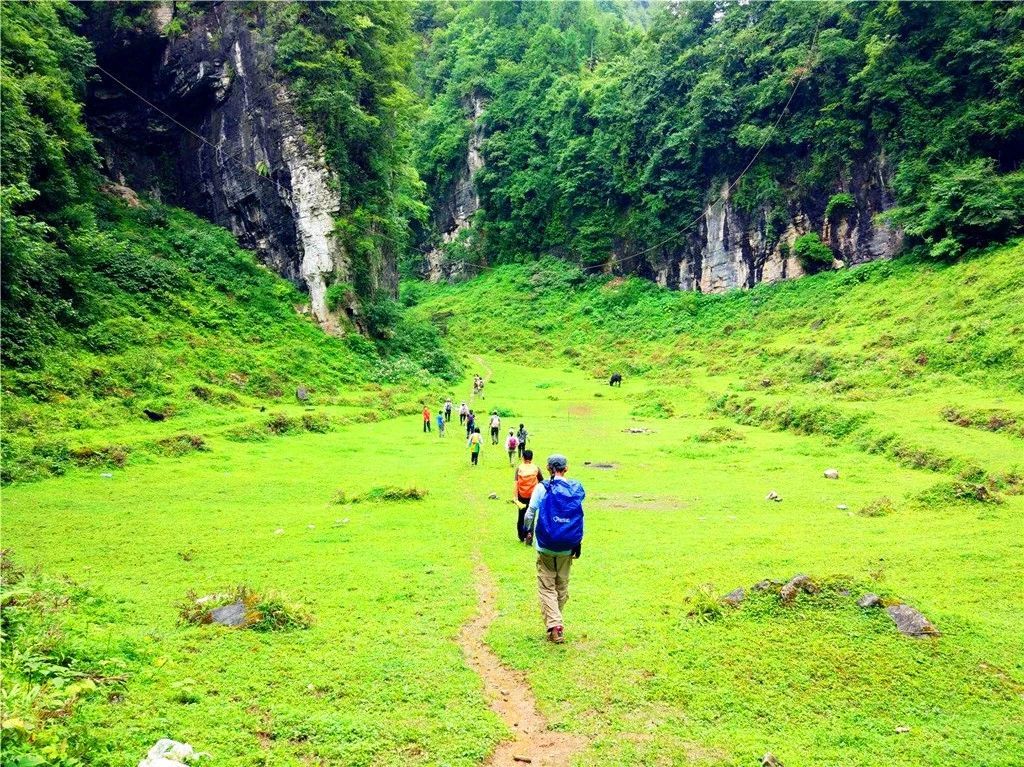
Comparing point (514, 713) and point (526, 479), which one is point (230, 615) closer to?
point (514, 713)

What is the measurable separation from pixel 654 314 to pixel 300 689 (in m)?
47.7

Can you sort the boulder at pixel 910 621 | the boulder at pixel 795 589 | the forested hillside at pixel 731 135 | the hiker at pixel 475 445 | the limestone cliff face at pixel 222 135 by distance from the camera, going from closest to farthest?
the boulder at pixel 910 621
the boulder at pixel 795 589
the hiker at pixel 475 445
the forested hillside at pixel 731 135
the limestone cliff face at pixel 222 135

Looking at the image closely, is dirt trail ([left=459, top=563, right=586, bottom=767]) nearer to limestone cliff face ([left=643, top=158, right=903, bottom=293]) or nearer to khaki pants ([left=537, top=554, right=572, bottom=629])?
khaki pants ([left=537, top=554, right=572, bottom=629])

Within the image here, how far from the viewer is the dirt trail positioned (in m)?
5.54

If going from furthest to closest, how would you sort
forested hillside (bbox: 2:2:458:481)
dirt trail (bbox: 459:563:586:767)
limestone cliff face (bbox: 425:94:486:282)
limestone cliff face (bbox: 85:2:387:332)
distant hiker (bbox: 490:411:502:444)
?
limestone cliff face (bbox: 425:94:486:282), limestone cliff face (bbox: 85:2:387:332), distant hiker (bbox: 490:411:502:444), forested hillside (bbox: 2:2:458:481), dirt trail (bbox: 459:563:586:767)

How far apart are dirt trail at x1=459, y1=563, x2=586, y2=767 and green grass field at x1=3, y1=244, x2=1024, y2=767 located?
0.41 feet

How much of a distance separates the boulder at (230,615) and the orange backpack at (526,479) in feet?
16.9

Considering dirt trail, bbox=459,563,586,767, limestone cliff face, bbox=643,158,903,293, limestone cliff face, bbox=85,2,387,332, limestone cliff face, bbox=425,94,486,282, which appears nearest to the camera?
dirt trail, bbox=459,563,586,767

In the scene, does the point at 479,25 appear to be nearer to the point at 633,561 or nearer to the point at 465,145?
the point at 465,145

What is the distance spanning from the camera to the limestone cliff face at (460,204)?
6900cm

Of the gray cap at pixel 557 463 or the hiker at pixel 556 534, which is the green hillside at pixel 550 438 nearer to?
the hiker at pixel 556 534

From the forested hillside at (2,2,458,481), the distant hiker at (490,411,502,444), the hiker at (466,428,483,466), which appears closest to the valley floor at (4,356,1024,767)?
the hiker at (466,428,483,466)

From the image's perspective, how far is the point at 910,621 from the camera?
23.8 ft

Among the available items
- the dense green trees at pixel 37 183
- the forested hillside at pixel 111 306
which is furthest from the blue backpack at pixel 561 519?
the dense green trees at pixel 37 183
